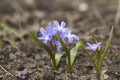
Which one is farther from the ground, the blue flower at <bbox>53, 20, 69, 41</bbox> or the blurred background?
the blurred background

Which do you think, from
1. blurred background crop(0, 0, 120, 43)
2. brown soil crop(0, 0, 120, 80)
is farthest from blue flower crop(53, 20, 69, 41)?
blurred background crop(0, 0, 120, 43)

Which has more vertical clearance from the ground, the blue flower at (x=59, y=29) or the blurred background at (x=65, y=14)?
the blurred background at (x=65, y=14)

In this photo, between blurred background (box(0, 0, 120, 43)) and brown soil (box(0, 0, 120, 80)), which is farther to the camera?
blurred background (box(0, 0, 120, 43))

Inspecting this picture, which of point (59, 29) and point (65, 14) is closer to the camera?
point (59, 29)

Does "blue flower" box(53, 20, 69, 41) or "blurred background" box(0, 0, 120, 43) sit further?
"blurred background" box(0, 0, 120, 43)

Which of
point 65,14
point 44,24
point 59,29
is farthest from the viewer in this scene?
point 65,14

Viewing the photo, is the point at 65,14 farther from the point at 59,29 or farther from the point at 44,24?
the point at 59,29

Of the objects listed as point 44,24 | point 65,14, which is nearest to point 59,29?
point 44,24

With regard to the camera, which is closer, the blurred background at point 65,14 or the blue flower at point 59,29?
the blue flower at point 59,29

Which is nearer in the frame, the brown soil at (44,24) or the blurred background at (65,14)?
the brown soil at (44,24)

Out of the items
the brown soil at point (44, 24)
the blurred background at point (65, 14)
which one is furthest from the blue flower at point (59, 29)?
the blurred background at point (65, 14)

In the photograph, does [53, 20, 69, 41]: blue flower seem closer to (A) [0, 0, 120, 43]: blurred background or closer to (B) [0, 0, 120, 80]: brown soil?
(B) [0, 0, 120, 80]: brown soil

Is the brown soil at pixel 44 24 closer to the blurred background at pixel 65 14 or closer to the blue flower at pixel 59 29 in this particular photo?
the blurred background at pixel 65 14
